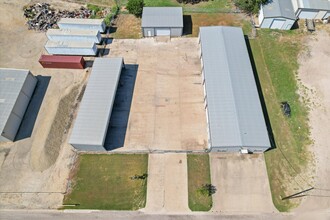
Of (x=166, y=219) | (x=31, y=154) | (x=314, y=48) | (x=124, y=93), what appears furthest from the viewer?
(x=314, y=48)

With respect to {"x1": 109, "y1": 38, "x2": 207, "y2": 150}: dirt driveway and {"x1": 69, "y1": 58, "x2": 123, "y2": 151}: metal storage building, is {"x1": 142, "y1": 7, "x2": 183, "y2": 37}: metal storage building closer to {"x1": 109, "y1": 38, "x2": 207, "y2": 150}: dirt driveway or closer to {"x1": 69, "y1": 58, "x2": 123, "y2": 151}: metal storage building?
{"x1": 109, "y1": 38, "x2": 207, "y2": 150}: dirt driveway

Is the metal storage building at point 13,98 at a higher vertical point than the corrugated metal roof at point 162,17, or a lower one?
lower

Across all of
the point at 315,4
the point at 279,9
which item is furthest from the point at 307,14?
the point at 279,9

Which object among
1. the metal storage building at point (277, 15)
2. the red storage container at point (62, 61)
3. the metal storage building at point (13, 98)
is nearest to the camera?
the metal storage building at point (13, 98)

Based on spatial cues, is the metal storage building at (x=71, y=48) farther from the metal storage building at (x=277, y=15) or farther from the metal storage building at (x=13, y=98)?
the metal storage building at (x=277, y=15)

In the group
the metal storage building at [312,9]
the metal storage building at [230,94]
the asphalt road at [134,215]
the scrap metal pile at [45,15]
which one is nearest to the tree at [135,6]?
the scrap metal pile at [45,15]

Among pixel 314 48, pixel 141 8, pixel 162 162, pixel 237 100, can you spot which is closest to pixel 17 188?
pixel 162 162

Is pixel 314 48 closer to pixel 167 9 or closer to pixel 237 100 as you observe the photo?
pixel 237 100
